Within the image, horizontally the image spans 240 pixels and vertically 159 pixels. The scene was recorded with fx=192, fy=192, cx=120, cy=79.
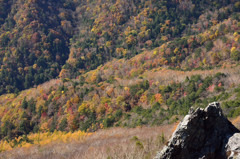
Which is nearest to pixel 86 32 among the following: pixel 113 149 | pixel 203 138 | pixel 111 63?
pixel 111 63

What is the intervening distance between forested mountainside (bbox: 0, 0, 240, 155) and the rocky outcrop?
33.5 ft

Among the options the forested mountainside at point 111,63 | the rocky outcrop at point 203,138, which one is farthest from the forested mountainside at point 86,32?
the rocky outcrop at point 203,138

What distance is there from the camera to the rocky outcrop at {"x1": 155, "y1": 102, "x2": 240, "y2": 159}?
13.0 ft

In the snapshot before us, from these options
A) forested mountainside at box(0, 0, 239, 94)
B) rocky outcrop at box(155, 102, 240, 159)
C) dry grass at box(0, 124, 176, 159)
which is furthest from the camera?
forested mountainside at box(0, 0, 239, 94)

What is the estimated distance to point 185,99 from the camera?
74.9 ft

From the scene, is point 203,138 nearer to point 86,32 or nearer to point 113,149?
point 113,149

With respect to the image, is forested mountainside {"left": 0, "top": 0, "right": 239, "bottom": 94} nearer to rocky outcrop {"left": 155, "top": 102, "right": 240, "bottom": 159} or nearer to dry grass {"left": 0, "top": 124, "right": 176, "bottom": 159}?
dry grass {"left": 0, "top": 124, "right": 176, "bottom": 159}

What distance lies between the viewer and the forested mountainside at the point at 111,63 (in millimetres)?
25703

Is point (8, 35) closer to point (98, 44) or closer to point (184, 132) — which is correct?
point (98, 44)

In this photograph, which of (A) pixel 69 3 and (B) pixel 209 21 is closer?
(B) pixel 209 21

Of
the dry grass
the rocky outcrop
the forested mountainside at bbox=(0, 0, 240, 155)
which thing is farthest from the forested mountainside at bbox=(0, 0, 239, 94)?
the rocky outcrop

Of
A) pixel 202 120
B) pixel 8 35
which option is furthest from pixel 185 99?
pixel 8 35

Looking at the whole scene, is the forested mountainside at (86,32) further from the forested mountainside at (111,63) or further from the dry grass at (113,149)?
the dry grass at (113,149)

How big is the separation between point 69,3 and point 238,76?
326 ft
